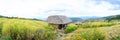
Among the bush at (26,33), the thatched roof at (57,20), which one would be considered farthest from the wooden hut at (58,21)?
the bush at (26,33)

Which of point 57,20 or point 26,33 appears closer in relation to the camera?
point 26,33

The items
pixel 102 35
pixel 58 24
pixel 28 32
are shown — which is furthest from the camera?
pixel 58 24

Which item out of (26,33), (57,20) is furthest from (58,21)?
(26,33)

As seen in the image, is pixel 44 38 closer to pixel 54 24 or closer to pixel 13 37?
pixel 13 37

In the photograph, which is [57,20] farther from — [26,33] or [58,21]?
[26,33]

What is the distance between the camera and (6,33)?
41.5ft

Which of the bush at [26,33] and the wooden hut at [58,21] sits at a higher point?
the bush at [26,33]

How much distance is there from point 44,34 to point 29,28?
2.58 ft

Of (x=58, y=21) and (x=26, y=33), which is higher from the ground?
(x=26, y=33)

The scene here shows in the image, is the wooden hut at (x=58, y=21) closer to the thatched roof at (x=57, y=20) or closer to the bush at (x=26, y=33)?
the thatched roof at (x=57, y=20)

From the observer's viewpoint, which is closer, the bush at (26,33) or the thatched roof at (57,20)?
the bush at (26,33)

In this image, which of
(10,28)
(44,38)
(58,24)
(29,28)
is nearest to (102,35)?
(44,38)

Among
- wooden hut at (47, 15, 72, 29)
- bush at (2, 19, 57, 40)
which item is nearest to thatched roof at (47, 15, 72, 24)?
wooden hut at (47, 15, 72, 29)

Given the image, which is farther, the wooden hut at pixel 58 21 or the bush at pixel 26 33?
the wooden hut at pixel 58 21
